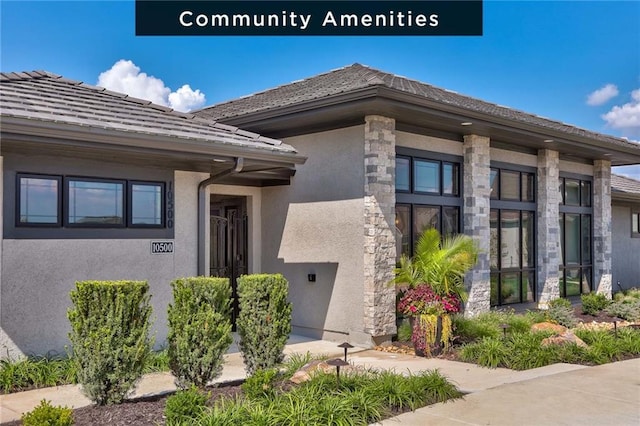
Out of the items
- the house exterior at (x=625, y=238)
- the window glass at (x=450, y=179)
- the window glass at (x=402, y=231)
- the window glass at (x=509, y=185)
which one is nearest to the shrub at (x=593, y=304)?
the window glass at (x=509, y=185)

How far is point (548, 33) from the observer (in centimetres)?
1298

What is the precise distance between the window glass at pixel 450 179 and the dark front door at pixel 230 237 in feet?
13.2

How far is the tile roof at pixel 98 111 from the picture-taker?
754 cm

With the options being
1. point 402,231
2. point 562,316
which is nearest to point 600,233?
point 562,316

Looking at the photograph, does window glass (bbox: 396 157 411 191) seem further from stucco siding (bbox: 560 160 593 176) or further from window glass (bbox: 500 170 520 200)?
stucco siding (bbox: 560 160 593 176)

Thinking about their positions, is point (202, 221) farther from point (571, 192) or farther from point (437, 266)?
point (571, 192)

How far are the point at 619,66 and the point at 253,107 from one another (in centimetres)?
968

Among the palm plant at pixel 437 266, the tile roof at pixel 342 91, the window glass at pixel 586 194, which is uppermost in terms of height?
the tile roof at pixel 342 91

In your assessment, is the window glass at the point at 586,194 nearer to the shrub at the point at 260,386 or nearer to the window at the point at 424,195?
the window at the point at 424,195

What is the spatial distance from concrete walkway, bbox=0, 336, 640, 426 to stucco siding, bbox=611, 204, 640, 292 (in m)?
11.0

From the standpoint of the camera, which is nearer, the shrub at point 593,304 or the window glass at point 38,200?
the window glass at point 38,200

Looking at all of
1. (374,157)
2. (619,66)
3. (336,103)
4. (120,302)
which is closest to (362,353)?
(374,157)

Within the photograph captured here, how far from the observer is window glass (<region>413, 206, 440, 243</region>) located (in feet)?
38.0

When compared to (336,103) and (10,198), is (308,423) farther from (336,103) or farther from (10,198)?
(336,103)
